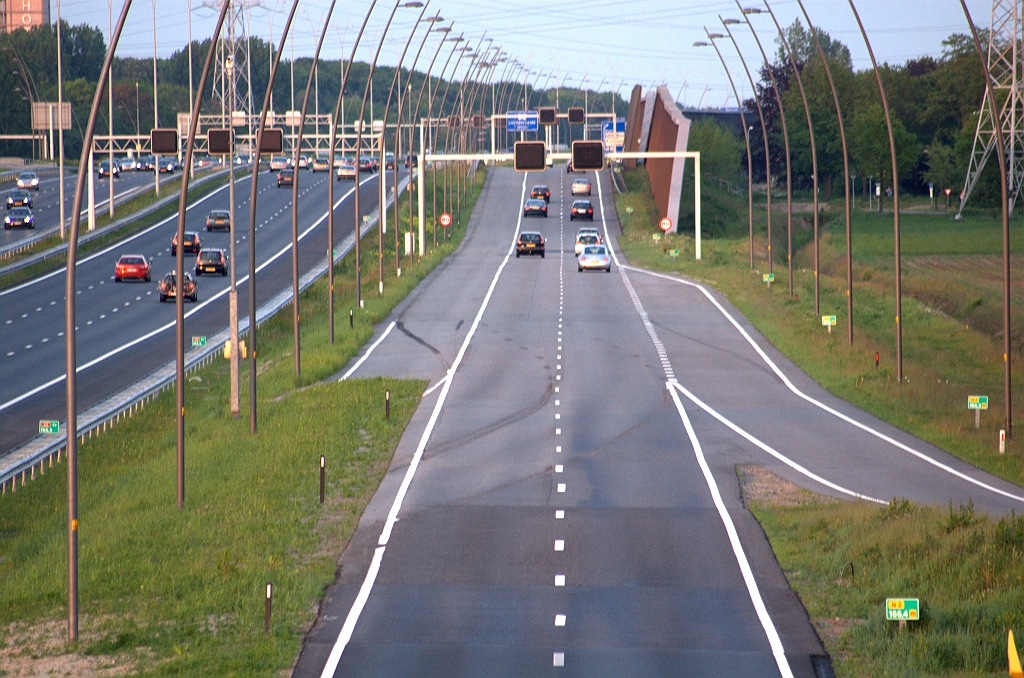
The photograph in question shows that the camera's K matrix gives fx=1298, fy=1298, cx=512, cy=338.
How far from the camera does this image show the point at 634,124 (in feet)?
416

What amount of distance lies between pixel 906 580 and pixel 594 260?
47.2 m

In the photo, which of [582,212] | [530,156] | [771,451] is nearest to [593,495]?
[771,451]

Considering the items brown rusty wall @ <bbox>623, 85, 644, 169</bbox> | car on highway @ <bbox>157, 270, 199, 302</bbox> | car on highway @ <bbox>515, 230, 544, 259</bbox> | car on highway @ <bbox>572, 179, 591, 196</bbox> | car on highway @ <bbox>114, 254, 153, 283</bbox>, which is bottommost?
car on highway @ <bbox>157, 270, 199, 302</bbox>

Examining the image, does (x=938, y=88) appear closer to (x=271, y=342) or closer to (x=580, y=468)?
(x=271, y=342)

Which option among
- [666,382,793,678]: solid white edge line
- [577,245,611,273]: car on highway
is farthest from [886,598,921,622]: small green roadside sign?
[577,245,611,273]: car on highway

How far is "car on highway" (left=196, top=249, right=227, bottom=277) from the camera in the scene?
211 feet

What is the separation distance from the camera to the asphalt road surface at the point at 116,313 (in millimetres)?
37031

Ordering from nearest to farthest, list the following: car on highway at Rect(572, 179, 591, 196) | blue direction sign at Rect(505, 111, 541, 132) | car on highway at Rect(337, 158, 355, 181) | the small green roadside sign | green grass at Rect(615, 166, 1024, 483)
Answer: the small green roadside sign, green grass at Rect(615, 166, 1024, 483), car on highway at Rect(572, 179, 591, 196), car on highway at Rect(337, 158, 355, 181), blue direction sign at Rect(505, 111, 541, 132)

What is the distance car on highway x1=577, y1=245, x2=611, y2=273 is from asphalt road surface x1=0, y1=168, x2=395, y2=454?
14.4 m

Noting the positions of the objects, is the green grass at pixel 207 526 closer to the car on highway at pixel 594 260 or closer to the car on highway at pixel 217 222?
the car on highway at pixel 594 260

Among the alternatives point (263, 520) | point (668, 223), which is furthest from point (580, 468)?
point (668, 223)

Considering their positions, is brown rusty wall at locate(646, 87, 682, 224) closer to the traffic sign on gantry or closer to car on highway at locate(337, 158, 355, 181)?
car on highway at locate(337, 158, 355, 181)

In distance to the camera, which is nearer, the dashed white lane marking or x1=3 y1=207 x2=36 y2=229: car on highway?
the dashed white lane marking

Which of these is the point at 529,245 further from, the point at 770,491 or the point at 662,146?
the point at 770,491
